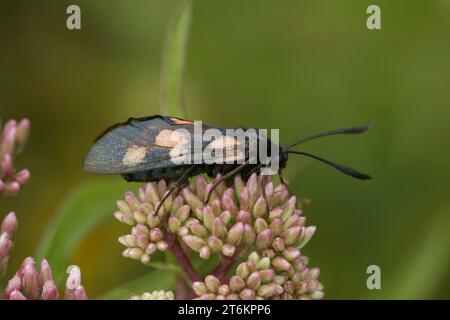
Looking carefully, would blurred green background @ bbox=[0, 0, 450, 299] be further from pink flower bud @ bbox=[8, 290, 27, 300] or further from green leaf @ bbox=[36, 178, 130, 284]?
pink flower bud @ bbox=[8, 290, 27, 300]

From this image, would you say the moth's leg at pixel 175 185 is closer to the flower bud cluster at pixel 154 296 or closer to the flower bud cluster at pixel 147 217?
the flower bud cluster at pixel 147 217

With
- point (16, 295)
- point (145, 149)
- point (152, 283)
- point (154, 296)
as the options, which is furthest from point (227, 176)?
point (16, 295)

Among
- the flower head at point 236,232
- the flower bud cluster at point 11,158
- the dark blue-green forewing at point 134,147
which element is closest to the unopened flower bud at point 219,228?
the flower head at point 236,232

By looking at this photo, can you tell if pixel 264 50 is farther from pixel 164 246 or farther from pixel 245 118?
pixel 164 246

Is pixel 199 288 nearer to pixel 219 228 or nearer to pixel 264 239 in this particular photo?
pixel 219 228

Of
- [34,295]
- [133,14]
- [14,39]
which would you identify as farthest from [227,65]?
[34,295]

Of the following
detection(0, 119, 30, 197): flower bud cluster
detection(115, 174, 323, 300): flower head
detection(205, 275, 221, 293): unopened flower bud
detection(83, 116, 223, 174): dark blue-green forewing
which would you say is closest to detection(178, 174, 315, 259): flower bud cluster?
detection(115, 174, 323, 300): flower head
